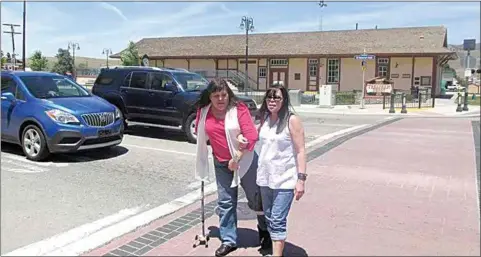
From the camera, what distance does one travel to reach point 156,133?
12141 millimetres

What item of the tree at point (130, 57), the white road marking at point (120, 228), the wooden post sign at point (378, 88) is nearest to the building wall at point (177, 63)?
the tree at point (130, 57)

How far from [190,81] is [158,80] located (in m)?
0.82

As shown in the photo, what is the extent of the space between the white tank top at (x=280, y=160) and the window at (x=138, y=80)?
8.11 meters

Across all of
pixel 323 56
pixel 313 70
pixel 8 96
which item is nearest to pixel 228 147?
pixel 8 96

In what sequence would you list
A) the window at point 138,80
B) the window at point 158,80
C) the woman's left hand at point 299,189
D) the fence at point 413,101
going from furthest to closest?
the fence at point 413,101, the window at point 138,80, the window at point 158,80, the woman's left hand at point 299,189

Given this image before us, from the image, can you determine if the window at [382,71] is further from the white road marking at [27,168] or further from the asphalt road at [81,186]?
the white road marking at [27,168]

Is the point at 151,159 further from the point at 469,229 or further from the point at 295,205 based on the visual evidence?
the point at 469,229

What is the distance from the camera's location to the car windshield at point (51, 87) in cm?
821

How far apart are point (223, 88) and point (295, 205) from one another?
211 cm

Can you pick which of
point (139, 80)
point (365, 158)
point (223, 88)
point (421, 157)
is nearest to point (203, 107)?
point (223, 88)

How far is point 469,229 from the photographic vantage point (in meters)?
4.56

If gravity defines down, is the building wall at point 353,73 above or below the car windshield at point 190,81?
above

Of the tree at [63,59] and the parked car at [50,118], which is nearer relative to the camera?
the parked car at [50,118]

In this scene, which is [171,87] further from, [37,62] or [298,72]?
[37,62]
